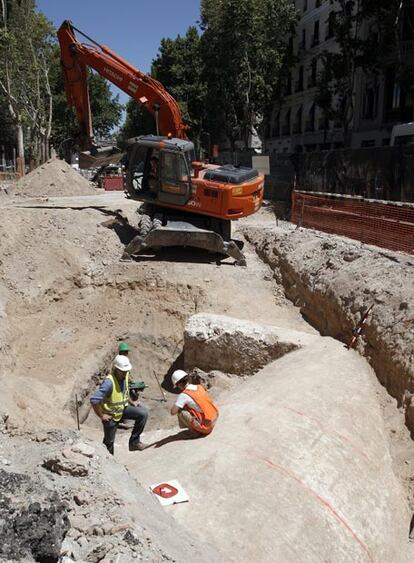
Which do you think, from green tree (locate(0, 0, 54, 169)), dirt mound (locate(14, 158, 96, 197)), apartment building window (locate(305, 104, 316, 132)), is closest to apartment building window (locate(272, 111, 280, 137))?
apartment building window (locate(305, 104, 316, 132))

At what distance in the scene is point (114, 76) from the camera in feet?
48.4

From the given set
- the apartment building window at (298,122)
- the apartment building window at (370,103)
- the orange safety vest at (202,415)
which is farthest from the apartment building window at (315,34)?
the orange safety vest at (202,415)

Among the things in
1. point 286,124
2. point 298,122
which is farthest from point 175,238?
point 286,124

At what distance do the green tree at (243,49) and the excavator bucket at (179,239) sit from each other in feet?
80.6

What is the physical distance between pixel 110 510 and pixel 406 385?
4887 mm

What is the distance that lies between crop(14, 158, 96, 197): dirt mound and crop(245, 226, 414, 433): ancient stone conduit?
961 centimetres

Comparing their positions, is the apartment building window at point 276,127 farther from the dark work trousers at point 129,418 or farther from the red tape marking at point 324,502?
the red tape marking at point 324,502

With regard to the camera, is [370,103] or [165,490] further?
[370,103]

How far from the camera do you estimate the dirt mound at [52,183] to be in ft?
66.9

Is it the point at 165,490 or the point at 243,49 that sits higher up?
the point at 243,49

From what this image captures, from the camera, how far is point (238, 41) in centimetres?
3431

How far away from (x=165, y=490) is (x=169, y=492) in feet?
0.17

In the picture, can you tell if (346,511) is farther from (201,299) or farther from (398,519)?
(201,299)

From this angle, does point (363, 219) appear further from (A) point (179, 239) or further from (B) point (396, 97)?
(B) point (396, 97)
